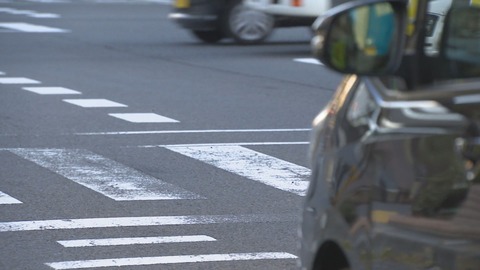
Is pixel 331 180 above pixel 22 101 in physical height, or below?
above

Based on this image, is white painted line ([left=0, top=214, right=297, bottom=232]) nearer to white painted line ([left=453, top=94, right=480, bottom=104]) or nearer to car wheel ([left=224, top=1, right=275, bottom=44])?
white painted line ([left=453, top=94, right=480, bottom=104])

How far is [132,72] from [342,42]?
46.9 feet

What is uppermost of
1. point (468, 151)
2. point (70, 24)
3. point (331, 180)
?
point (468, 151)

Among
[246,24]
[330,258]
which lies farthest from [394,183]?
[246,24]

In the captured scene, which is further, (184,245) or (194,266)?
(184,245)

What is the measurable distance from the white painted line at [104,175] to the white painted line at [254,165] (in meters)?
0.69

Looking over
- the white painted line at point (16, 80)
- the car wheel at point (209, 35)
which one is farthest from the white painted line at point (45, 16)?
the white painted line at point (16, 80)

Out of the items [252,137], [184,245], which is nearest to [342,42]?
[184,245]

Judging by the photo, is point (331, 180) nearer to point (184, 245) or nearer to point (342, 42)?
point (342, 42)

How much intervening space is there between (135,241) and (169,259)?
512 millimetres

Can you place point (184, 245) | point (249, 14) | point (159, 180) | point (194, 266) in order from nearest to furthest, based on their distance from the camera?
point (194, 266) → point (184, 245) → point (159, 180) → point (249, 14)

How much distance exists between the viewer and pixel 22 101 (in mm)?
14742

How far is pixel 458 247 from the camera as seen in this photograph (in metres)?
3.33

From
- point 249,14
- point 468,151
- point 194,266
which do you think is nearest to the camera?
point 468,151
